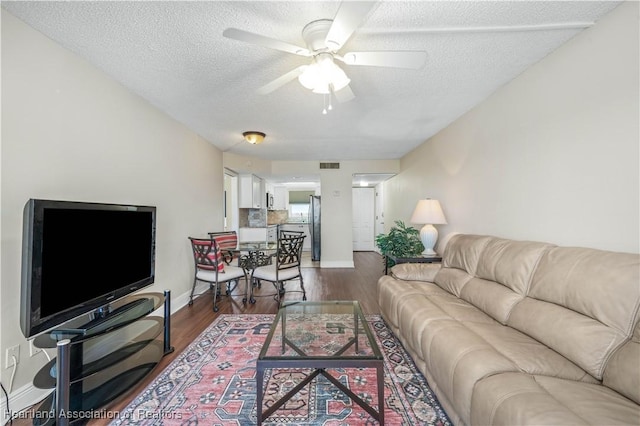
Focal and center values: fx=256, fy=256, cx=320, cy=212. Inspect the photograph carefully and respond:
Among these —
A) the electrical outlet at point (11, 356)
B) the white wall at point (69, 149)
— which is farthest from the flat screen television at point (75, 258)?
the electrical outlet at point (11, 356)

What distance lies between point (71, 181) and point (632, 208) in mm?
3612

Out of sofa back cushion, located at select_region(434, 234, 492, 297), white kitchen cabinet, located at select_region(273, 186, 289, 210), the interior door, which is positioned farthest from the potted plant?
white kitchen cabinet, located at select_region(273, 186, 289, 210)

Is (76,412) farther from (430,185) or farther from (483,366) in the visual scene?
(430,185)

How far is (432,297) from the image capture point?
2223 millimetres

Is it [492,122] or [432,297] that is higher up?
[492,122]

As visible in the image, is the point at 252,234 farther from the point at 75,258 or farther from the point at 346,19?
the point at 346,19

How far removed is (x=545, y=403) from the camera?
0.97 m

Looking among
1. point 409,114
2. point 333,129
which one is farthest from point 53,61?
point 409,114

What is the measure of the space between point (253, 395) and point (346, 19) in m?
2.30

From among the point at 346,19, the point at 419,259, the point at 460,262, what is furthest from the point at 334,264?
the point at 346,19

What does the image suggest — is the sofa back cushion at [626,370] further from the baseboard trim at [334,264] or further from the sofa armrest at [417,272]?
the baseboard trim at [334,264]

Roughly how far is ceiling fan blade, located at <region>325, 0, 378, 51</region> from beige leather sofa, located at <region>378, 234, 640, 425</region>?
1727mm

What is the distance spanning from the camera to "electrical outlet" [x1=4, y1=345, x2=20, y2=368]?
1.50 metres

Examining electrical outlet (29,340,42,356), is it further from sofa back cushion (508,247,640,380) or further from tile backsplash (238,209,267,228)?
tile backsplash (238,209,267,228)
